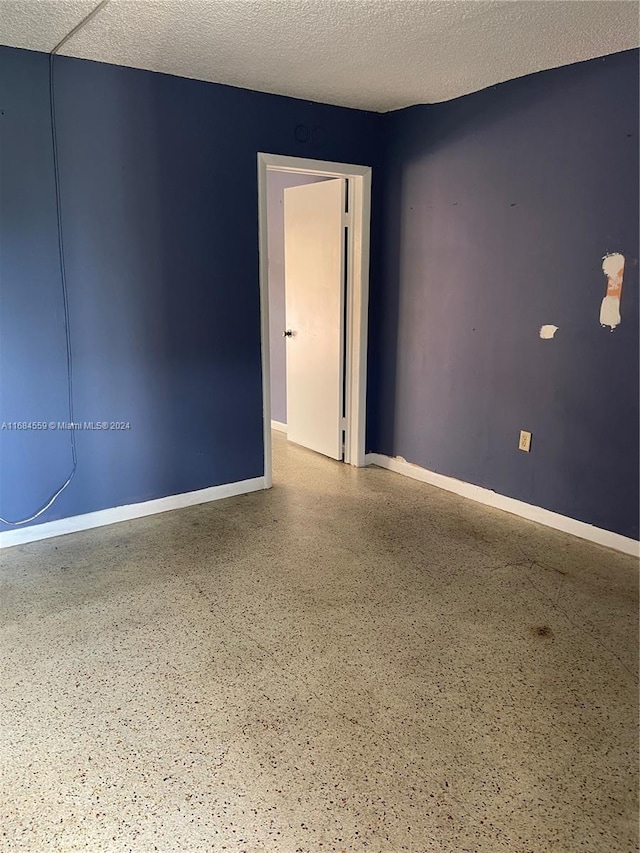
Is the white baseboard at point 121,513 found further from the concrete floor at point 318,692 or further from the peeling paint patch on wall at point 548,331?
the peeling paint patch on wall at point 548,331

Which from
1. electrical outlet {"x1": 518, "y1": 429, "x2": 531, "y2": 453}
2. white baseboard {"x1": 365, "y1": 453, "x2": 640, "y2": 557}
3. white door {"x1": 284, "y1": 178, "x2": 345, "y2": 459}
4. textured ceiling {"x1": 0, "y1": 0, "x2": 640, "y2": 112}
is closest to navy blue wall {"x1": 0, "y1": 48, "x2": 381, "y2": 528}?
textured ceiling {"x1": 0, "y1": 0, "x2": 640, "y2": 112}

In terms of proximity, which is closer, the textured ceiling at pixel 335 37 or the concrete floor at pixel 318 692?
the concrete floor at pixel 318 692

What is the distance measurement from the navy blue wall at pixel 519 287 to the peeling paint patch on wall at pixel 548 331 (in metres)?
0.03

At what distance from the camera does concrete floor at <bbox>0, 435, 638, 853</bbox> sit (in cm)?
162

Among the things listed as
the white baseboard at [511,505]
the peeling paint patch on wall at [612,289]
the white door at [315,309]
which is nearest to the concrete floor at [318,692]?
the white baseboard at [511,505]

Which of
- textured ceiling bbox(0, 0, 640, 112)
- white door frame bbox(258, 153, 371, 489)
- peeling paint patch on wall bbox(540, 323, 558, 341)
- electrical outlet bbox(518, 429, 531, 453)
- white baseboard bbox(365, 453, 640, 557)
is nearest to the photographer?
textured ceiling bbox(0, 0, 640, 112)

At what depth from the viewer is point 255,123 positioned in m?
3.54

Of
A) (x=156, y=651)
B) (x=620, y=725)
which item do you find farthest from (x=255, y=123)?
(x=620, y=725)

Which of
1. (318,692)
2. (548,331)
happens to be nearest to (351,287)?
(548,331)

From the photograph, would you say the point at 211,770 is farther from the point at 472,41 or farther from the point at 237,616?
the point at 472,41

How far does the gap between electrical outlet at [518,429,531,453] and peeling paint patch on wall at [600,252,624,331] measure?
76 centimetres

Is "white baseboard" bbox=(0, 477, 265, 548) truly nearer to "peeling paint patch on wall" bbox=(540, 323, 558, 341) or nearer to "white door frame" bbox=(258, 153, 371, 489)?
"white door frame" bbox=(258, 153, 371, 489)

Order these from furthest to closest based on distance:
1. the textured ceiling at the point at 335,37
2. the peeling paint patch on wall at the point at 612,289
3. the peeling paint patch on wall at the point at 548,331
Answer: the peeling paint patch on wall at the point at 548,331
the peeling paint patch on wall at the point at 612,289
the textured ceiling at the point at 335,37

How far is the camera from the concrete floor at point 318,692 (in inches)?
63.8
